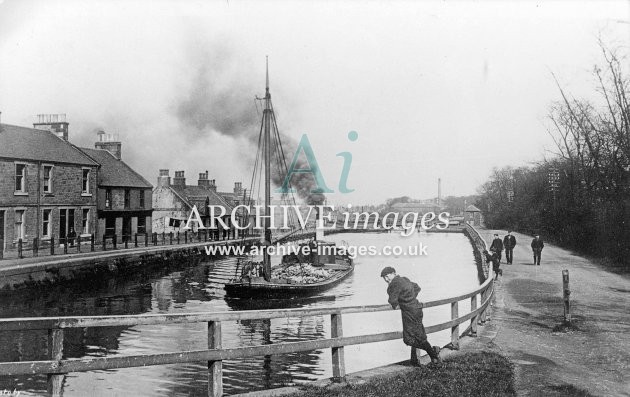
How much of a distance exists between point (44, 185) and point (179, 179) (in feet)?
84.1

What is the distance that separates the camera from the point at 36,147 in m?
31.7

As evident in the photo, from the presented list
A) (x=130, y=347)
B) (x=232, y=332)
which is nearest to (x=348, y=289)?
(x=232, y=332)

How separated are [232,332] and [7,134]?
20.5 meters

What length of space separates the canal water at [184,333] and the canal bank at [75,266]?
1.67 feet

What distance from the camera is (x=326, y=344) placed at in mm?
6176

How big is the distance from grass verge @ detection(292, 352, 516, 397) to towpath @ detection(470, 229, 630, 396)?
0.32 meters

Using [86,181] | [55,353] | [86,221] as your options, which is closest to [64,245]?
→ [86,221]

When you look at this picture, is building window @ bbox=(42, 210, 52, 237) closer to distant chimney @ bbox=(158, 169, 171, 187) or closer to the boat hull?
the boat hull

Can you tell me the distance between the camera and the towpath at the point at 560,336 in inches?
294

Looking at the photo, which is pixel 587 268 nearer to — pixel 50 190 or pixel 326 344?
pixel 326 344

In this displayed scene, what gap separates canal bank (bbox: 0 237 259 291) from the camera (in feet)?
69.3

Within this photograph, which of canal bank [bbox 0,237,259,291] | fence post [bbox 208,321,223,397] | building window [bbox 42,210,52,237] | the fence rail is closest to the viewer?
fence post [bbox 208,321,223,397]

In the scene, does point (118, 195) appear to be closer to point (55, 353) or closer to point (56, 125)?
point (56, 125)

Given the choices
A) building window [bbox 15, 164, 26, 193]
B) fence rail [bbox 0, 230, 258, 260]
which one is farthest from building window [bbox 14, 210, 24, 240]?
building window [bbox 15, 164, 26, 193]
